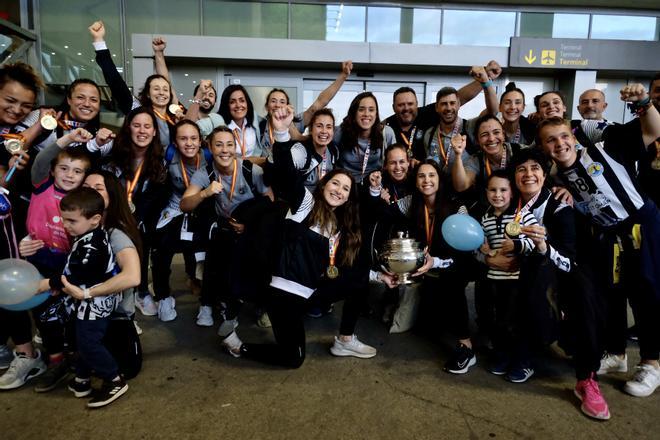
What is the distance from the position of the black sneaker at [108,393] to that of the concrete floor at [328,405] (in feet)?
0.12

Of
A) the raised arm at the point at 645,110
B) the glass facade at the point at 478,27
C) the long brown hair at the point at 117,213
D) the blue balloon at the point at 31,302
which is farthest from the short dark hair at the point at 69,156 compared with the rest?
the glass facade at the point at 478,27

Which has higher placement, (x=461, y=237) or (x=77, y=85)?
(x=77, y=85)

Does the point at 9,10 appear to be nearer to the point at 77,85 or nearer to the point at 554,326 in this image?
the point at 77,85

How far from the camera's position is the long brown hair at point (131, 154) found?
3156 millimetres

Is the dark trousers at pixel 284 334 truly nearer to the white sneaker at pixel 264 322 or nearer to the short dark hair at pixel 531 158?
the white sneaker at pixel 264 322

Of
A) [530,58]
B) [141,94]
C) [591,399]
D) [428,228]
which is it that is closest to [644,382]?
[591,399]

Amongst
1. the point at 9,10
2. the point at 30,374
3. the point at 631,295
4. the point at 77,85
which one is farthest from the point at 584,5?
the point at 9,10

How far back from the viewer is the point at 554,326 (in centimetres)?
252

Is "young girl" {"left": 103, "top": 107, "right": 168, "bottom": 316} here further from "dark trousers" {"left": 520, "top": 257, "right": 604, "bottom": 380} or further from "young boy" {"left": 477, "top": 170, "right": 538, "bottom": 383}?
"dark trousers" {"left": 520, "top": 257, "right": 604, "bottom": 380}

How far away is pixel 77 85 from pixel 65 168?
84cm

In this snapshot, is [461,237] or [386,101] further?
[386,101]

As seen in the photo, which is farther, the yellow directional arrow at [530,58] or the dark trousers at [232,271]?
the yellow directional arrow at [530,58]

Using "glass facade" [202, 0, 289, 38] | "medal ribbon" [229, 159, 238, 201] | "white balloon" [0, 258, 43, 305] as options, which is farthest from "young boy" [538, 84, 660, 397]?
"glass facade" [202, 0, 289, 38]

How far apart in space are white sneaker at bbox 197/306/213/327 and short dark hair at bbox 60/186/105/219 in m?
1.42
